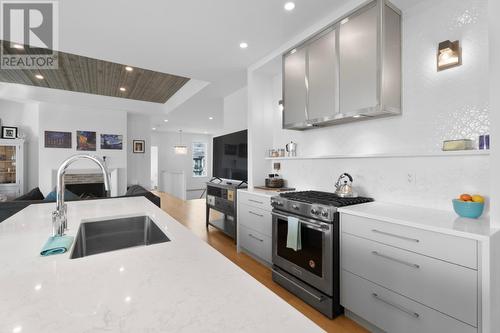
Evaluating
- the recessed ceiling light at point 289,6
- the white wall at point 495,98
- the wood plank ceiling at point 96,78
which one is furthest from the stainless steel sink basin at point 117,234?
the wood plank ceiling at point 96,78

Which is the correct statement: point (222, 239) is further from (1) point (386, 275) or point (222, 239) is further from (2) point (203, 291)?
(2) point (203, 291)

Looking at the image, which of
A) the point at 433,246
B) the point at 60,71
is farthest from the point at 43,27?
the point at 433,246

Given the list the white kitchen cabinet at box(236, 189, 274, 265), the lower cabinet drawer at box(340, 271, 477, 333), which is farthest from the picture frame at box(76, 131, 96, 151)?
the lower cabinet drawer at box(340, 271, 477, 333)

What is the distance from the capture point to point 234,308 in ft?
1.86

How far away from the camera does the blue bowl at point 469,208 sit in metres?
1.46

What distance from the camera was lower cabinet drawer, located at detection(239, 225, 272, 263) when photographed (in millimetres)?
2683

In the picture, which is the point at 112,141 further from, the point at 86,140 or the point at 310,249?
the point at 310,249

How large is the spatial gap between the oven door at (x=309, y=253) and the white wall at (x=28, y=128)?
5952 millimetres

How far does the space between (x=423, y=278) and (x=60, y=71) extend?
5.52 metres

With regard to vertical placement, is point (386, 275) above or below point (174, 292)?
below

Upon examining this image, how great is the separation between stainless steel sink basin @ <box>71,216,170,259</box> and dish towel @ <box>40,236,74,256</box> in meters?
0.34

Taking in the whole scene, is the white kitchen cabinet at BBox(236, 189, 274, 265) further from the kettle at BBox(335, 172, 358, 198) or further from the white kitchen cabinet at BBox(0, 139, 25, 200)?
the white kitchen cabinet at BBox(0, 139, 25, 200)

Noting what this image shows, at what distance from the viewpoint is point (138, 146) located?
21.7 feet

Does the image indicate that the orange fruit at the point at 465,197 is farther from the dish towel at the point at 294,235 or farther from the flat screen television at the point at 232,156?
the flat screen television at the point at 232,156
